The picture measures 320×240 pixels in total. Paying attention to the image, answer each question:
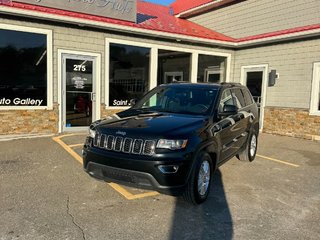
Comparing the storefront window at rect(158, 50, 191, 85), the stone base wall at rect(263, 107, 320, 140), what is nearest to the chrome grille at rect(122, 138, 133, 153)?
the storefront window at rect(158, 50, 191, 85)

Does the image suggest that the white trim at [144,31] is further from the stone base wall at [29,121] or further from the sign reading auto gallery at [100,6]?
the stone base wall at [29,121]

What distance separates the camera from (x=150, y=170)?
12.7 ft

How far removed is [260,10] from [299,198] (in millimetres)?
10900

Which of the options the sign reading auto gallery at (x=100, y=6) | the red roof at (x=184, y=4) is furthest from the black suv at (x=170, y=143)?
the red roof at (x=184, y=4)

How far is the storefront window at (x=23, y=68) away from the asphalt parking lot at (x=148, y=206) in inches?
102

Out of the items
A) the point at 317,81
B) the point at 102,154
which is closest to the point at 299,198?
the point at 102,154

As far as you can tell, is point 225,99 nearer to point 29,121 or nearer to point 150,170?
point 150,170

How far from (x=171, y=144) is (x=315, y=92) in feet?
27.4

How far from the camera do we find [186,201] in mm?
4367

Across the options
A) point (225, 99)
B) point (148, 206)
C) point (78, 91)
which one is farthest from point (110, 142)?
point (78, 91)

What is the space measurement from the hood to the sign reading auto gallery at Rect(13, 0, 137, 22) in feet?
19.4

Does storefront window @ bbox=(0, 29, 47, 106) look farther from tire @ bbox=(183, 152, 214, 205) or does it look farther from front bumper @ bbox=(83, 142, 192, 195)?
tire @ bbox=(183, 152, 214, 205)

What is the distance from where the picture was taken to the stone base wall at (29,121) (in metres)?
8.57

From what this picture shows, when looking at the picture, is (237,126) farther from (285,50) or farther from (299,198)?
(285,50)
